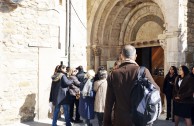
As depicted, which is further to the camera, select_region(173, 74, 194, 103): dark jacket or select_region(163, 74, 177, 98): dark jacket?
select_region(163, 74, 177, 98): dark jacket

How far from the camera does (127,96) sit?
108 inches

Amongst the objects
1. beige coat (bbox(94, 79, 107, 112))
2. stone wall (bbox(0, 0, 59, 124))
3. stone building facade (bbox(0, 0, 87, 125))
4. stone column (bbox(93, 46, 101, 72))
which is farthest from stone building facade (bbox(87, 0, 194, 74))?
beige coat (bbox(94, 79, 107, 112))

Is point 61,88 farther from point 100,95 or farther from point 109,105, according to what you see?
point 109,105

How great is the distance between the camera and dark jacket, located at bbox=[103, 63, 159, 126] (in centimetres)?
273

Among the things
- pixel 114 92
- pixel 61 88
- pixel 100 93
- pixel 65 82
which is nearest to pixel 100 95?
pixel 100 93

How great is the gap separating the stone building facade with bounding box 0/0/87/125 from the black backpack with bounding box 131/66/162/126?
→ 4.71 meters

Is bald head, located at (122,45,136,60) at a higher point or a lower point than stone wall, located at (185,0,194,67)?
lower

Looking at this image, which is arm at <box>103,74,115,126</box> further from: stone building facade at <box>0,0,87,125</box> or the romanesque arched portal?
the romanesque arched portal

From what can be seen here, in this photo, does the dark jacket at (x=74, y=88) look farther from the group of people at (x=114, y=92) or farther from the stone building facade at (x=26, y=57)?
the stone building facade at (x=26, y=57)

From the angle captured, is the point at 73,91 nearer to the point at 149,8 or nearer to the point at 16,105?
the point at 16,105

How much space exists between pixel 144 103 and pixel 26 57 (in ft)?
16.0

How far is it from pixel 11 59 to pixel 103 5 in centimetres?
696

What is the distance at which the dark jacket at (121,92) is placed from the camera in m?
2.73

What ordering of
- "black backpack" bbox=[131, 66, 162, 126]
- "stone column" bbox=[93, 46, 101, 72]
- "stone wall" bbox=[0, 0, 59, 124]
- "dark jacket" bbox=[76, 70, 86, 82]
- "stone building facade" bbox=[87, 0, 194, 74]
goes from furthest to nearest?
"stone column" bbox=[93, 46, 101, 72], "stone building facade" bbox=[87, 0, 194, 74], "dark jacket" bbox=[76, 70, 86, 82], "stone wall" bbox=[0, 0, 59, 124], "black backpack" bbox=[131, 66, 162, 126]
